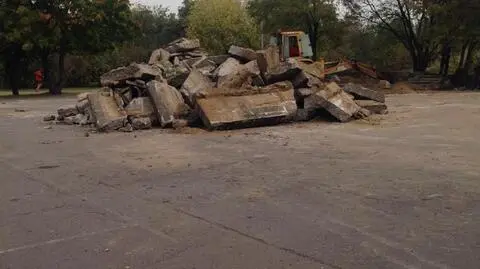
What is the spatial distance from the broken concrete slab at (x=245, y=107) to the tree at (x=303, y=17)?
83.5 feet

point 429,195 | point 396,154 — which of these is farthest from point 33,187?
point 396,154

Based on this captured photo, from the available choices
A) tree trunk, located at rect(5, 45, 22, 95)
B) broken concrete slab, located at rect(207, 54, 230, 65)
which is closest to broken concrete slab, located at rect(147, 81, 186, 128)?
broken concrete slab, located at rect(207, 54, 230, 65)

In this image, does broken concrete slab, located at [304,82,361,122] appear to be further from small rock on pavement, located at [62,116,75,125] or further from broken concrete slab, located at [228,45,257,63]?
small rock on pavement, located at [62,116,75,125]

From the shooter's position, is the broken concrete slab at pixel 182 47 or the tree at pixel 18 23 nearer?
the broken concrete slab at pixel 182 47

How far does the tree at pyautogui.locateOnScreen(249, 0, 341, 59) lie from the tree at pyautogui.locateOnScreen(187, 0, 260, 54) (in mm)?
5438

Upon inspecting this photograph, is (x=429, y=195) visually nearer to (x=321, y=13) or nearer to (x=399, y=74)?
(x=399, y=74)

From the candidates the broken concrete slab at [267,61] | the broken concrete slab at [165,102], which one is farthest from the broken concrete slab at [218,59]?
the broken concrete slab at [165,102]

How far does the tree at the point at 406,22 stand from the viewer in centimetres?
3406

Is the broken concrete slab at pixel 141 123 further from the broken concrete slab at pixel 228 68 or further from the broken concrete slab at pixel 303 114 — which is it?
→ the broken concrete slab at pixel 303 114

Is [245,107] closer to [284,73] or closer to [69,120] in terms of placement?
[284,73]

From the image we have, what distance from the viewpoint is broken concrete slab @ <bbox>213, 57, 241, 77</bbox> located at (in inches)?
645

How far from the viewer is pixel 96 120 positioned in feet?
44.7

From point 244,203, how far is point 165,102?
26.3 ft

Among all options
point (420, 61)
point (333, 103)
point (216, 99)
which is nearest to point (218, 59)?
point (216, 99)
